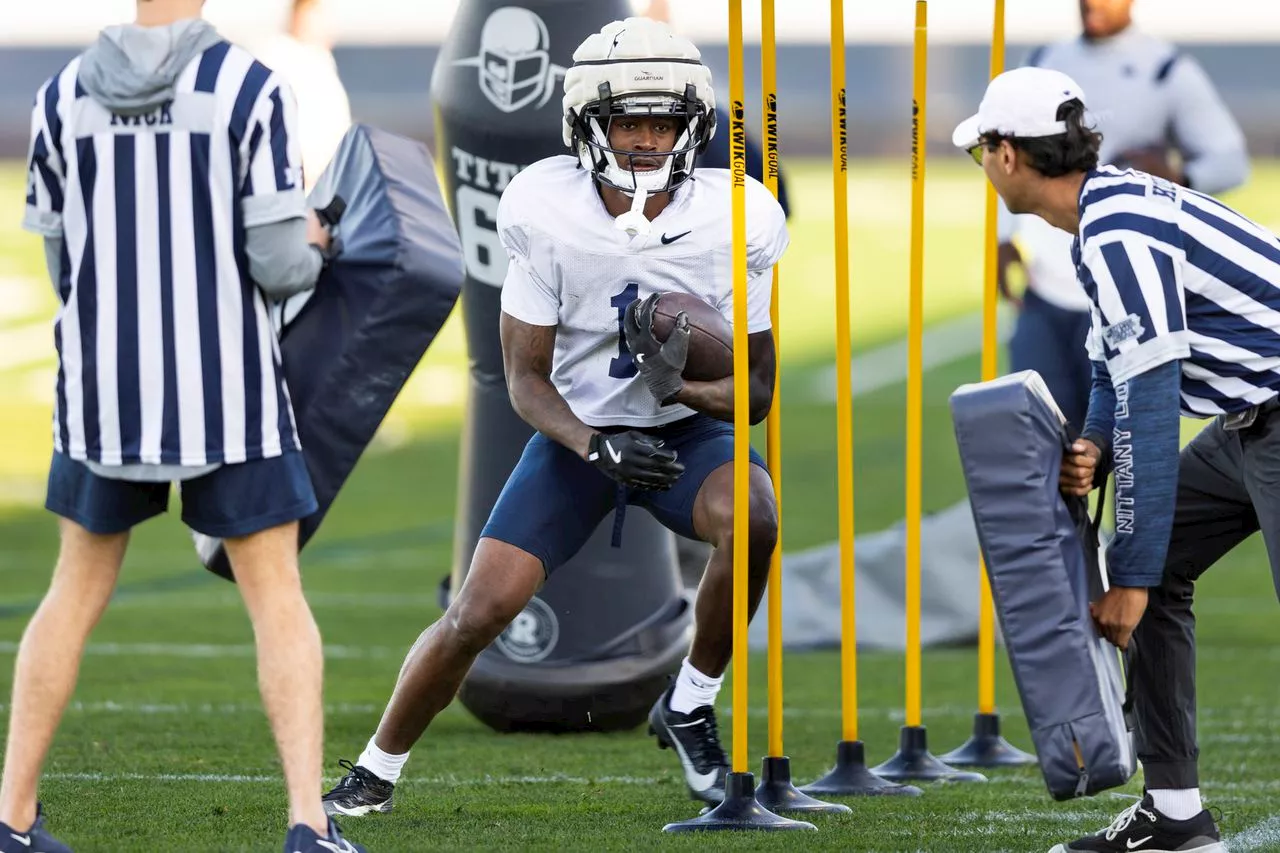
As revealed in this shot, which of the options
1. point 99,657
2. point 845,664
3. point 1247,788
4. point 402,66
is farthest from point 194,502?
point 402,66

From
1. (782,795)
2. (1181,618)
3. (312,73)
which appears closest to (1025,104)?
(1181,618)

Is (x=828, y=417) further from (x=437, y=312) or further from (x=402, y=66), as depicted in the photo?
(x=402, y=66)

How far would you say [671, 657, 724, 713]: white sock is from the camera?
4.51 meters

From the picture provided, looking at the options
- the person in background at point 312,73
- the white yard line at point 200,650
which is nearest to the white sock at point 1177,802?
the white yard line at point 200,650

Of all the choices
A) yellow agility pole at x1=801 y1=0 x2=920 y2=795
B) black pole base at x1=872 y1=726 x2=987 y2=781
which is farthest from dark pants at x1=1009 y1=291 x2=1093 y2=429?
yellow agility pole at x1=801 y1=0 x2=920 y2=795

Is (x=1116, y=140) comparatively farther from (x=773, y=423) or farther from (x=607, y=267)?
(x=607, y=267)

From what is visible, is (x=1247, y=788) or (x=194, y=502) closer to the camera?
(x=194, y=502)

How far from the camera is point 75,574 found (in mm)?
3662

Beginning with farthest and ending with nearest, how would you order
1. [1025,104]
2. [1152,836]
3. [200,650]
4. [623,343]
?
1. [200,650]
2. [623,343]
3. [1152,836]
4. [1025,104]

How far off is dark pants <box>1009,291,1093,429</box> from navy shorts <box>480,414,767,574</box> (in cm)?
258

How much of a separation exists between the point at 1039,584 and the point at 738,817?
915 mm

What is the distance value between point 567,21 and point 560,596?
5.20ft

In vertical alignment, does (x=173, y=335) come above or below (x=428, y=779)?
above

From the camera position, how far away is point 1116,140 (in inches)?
269
